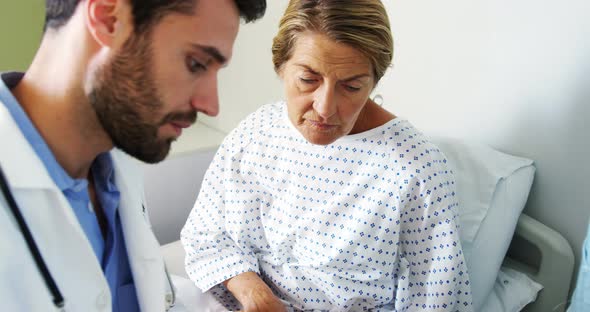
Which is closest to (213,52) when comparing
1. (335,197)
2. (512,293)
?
(335,197)

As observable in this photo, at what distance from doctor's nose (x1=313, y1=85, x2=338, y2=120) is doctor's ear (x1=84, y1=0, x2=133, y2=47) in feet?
1.73

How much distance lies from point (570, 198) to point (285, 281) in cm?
76

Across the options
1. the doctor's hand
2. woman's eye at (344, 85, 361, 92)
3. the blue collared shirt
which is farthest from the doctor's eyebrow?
the doctor's hand

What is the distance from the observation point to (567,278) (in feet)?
4.29

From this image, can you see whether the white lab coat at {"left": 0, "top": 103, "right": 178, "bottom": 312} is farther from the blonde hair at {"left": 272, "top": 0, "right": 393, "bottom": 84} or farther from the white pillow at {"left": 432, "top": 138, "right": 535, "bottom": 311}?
the white pillow at {"left": 432, "top": 138, "right": 535, "bottom": 311}

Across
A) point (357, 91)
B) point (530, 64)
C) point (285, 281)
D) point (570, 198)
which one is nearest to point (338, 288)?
point (285, 281)

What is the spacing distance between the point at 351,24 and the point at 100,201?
651 millimetres

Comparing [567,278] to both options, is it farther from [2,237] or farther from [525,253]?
[2,237]

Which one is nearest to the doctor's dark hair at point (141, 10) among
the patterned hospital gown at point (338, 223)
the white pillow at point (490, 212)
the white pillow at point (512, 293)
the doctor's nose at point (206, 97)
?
the doctor's nose at point (206, 97)

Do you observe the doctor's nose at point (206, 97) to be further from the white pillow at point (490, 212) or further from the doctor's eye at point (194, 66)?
the white pillow at point (490, 212)

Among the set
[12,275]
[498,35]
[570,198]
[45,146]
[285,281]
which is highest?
[498,35]

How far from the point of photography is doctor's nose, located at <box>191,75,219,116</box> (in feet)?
2.80

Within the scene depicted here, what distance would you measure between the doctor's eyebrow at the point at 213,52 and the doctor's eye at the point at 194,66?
0.07 ft

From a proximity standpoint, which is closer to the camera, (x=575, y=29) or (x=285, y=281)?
(x=575, y=29)
